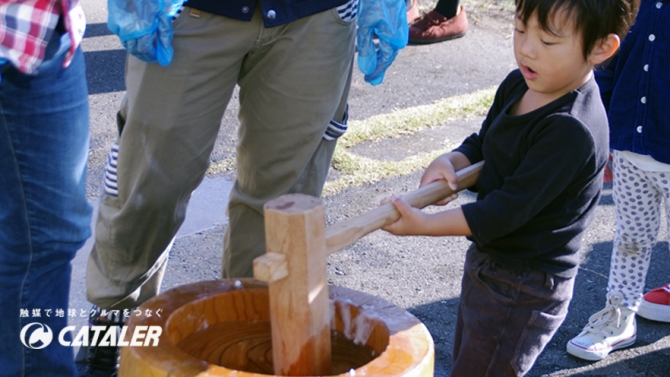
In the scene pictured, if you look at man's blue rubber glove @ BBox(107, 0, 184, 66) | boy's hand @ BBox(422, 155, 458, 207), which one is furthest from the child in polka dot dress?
man's blue rubber glove @ BBox(107, 0, 184, 66)

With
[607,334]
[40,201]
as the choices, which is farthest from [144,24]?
[607,334]

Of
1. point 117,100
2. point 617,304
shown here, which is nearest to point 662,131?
point 617,304

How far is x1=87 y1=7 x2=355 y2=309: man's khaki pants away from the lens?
6.86ft

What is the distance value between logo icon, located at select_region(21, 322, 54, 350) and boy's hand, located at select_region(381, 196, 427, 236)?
95cm

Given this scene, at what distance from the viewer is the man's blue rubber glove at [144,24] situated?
1967mm

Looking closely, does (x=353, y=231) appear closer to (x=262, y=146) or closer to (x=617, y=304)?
(x=262, y=146)

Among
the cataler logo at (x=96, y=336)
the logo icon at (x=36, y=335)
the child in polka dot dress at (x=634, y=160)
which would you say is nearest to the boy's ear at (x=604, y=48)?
the child in polka dot dress at (x=634, y=160)

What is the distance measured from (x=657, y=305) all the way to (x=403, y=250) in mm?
995

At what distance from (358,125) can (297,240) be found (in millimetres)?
3087

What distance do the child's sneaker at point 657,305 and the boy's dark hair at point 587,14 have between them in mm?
1508

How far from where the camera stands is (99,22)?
642 cm

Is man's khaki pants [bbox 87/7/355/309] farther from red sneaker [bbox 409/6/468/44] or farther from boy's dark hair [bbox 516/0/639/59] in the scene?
red sneaker [bbox 409/6/468/44]

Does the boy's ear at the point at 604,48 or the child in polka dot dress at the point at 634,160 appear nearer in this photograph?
the boy's ear at the point at 604,48

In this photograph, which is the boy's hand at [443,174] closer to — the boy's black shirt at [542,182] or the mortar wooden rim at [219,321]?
the boy's black shirt at [542,182]
